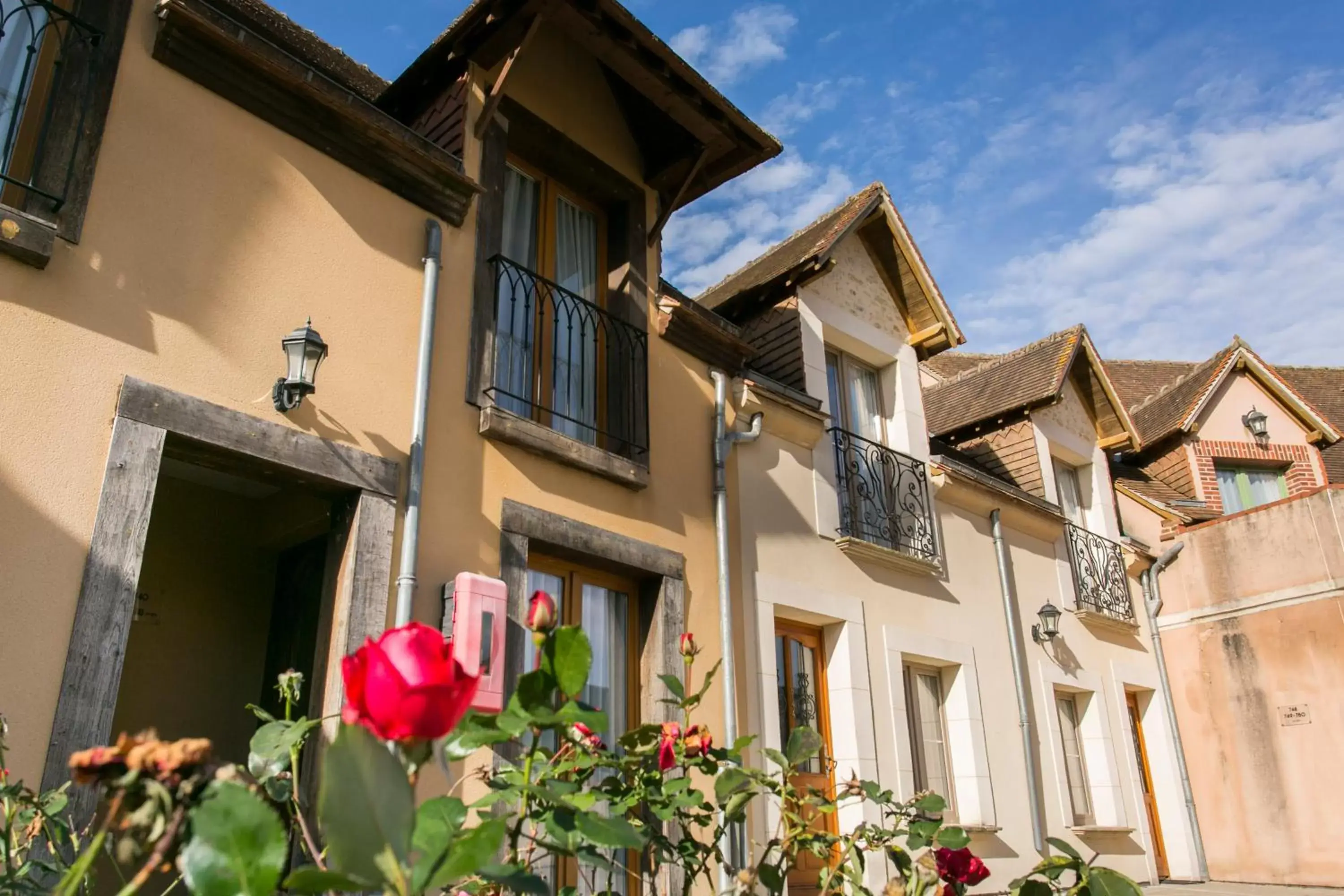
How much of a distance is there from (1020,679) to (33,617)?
24.8 ft

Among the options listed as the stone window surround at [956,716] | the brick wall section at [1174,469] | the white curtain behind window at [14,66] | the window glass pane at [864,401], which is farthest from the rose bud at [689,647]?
the brick wall section at [1174,469]

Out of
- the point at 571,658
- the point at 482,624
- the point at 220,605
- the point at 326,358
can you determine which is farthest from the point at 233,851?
the point at 220,605

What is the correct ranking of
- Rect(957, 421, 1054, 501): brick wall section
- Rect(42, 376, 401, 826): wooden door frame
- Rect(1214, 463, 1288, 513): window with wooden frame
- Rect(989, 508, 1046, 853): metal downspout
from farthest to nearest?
1. Rect(1214, 463, 1288, 513): window with wooden frame
2. Rect(957, 421, 1054, 501): brick wall section
3. Rect(989, 508, 1046, 853): metal downspout
4. Rect(42, 376, 401, 826): wooden door frame

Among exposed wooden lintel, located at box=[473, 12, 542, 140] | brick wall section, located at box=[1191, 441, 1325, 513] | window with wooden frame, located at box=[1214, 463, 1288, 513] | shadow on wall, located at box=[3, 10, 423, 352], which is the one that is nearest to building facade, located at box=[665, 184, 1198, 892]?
exposed wooden lintel, located at box=[473, 12, 542, 140]

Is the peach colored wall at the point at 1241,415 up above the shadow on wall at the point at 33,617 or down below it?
above

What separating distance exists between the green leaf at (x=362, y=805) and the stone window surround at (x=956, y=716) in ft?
22.7

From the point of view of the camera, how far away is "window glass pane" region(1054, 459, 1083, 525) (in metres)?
11.4

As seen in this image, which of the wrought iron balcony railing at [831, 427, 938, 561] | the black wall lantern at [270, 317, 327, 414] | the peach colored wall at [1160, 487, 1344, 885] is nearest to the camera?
the black wall lantern at [270, 317, 327, 414]

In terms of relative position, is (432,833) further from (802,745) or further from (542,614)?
(802,745)

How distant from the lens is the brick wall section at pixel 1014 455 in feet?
34.7

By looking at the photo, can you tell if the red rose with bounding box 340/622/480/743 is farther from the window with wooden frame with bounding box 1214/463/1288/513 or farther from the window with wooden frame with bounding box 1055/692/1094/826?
the window with wooden frame with bounding box 1214/463/1288/513

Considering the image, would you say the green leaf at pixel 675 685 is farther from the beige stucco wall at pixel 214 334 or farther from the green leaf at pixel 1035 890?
the beige stucco wall at pixel 214 334

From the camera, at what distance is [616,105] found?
703 centimetres

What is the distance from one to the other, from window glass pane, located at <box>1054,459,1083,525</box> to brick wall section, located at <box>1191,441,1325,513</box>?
2181 mm
